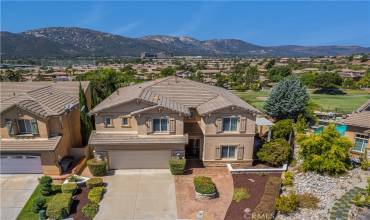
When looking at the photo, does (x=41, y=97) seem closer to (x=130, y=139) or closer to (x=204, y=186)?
(x=130, y=139)

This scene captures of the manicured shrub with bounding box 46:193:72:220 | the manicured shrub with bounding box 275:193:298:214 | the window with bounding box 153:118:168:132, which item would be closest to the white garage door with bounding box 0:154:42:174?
the manicured shrub with bounding box 46:193:72:220

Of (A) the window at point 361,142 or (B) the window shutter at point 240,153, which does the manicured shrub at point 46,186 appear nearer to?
(B) the window shutter at point 240,153

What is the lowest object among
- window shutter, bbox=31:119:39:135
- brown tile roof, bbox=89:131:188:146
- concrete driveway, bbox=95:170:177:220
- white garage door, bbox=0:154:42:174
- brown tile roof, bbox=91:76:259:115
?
concrete driveway, bbox=95:170:177:220

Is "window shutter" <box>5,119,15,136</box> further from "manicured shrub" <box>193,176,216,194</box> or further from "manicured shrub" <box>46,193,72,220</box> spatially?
"manicured shrub" <box>193,176,216,194</box>

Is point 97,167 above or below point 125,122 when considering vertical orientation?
below

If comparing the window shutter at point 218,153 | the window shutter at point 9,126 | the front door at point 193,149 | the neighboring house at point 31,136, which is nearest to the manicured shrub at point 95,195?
the neighboring house at point 31,136

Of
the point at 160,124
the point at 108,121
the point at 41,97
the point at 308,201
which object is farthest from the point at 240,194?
the point at 41,97

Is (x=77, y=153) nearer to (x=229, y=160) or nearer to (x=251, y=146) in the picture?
(x=229, y=160)
